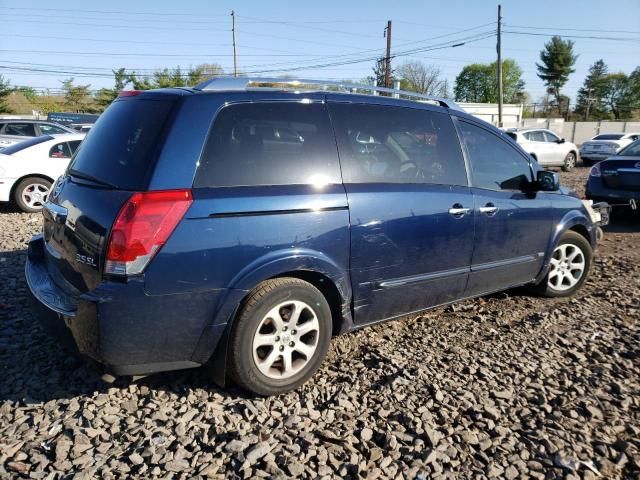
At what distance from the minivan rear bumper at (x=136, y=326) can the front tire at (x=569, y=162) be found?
1895 centimetres

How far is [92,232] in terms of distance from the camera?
2506 millimetres

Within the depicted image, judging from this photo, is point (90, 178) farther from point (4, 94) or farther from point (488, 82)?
point (488, 82)

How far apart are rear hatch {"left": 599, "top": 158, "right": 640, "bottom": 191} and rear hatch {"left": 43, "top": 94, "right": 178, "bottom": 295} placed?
7.75 m

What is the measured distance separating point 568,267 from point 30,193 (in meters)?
8.37

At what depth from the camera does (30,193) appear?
8523 millimetres

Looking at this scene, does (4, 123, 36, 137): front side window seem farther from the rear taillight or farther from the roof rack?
the rear taillight

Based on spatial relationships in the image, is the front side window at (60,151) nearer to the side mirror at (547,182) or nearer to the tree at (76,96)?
the side mirror at (547,182)

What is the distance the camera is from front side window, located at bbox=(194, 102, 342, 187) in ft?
8.71

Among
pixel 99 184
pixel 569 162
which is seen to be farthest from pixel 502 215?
pixel 569 162

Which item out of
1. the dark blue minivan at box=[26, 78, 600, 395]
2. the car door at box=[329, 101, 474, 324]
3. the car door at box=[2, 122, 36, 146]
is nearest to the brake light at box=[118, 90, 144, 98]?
the dark blue minivan at box=[26, 78, 600, 395]

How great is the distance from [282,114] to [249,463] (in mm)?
1909

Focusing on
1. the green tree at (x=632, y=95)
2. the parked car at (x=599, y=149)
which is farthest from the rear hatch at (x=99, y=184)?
the green tree at (x=632, y=95)

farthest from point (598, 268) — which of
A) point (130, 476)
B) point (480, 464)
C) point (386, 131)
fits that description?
point (130, 476)

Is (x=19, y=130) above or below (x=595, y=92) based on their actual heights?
below
